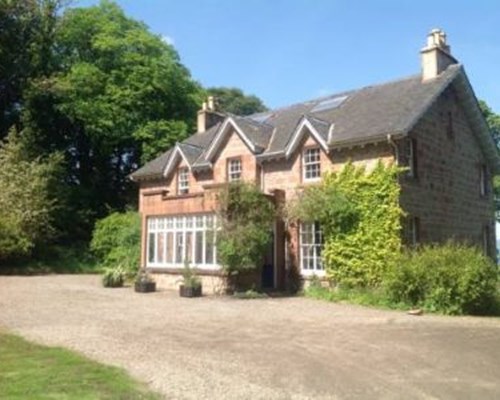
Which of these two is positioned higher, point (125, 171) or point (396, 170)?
point (125, 171)

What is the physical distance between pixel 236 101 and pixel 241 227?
51.5 metres

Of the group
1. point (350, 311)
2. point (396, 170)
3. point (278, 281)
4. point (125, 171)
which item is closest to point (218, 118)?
point (125, 171)

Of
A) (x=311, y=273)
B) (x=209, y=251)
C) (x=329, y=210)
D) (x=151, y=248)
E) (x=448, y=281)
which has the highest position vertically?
(x=329, y=210)

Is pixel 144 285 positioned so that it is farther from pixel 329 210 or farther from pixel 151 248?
pixel 329 210

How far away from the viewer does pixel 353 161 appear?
23.8m

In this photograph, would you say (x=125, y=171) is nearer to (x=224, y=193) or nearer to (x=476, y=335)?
(x=224, y=193)

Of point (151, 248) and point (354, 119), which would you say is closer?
point (354, 119)

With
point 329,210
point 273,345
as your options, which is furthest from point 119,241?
point 273,345

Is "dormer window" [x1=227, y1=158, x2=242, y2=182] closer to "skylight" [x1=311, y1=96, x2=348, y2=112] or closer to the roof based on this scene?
the roof

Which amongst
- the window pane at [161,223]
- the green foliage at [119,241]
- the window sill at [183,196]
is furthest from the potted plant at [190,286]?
the green foliage at [119,241]

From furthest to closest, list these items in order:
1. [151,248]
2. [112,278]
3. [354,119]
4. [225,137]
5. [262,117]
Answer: [262,117] → [225,137] → [151,248] → [112,278] → [354,119]

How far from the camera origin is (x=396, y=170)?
72.8 ft

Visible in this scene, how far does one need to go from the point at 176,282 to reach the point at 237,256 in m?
4.41

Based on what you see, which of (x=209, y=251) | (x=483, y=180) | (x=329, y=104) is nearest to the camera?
(x=209, y=251)
